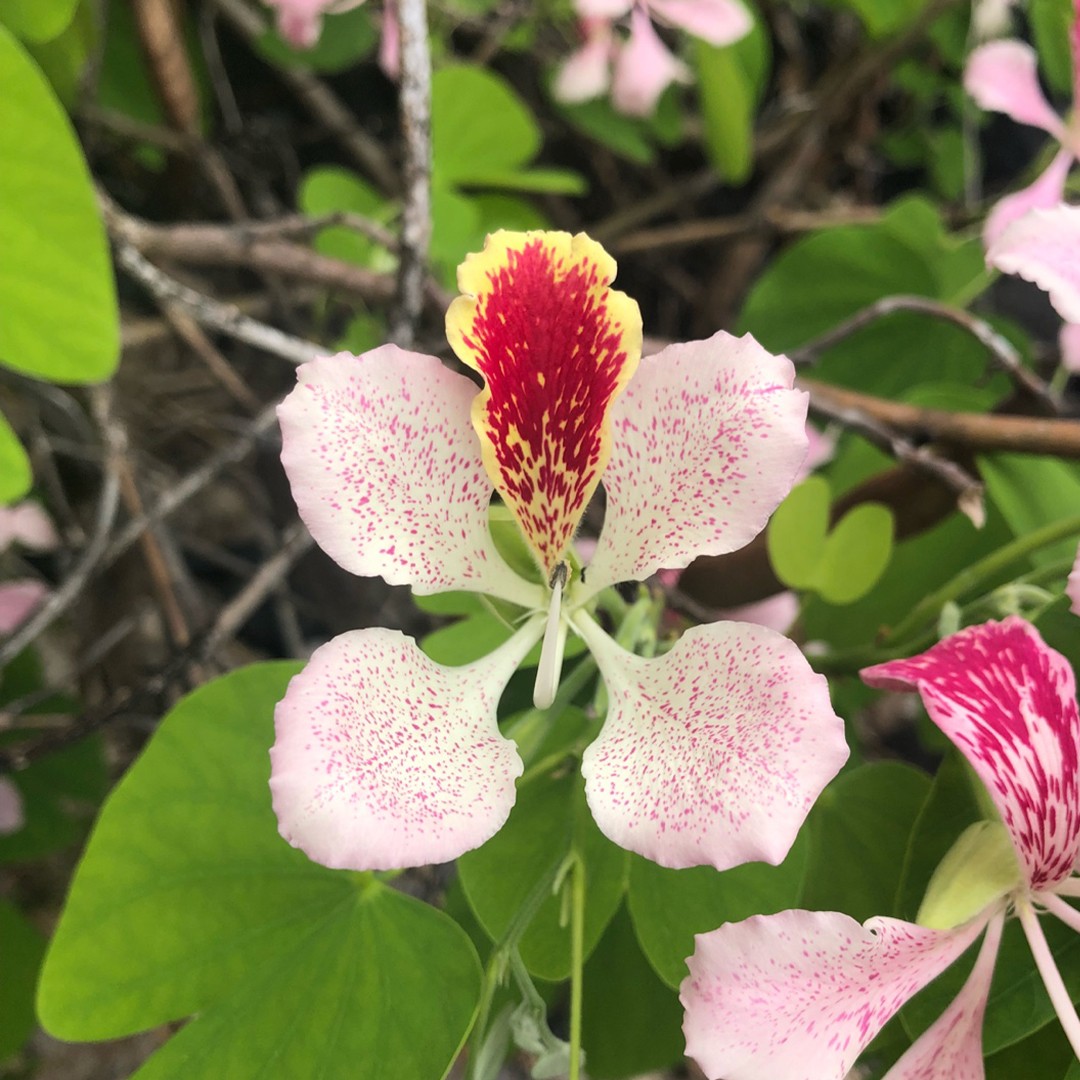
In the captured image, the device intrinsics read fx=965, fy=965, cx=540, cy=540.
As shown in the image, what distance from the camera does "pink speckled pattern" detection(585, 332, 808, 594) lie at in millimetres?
375

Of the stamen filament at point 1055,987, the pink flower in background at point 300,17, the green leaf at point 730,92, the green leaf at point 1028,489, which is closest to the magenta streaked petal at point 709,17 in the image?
the green leaf at point 730,92

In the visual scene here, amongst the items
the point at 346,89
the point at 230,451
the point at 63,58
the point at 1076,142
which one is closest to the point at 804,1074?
the point at 230,451

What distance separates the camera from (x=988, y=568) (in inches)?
22.6

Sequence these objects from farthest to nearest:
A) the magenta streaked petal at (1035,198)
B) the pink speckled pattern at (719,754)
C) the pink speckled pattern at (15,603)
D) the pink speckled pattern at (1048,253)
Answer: the pink speckled pattern at (15,603), the magenta streaked petal at (1035,198), the pink speckled pattern at (1048,253), the pink speckled pattern at (719,754)

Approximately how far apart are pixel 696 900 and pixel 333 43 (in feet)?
3.47

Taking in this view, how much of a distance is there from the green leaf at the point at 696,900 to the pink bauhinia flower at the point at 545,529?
0.41 ft

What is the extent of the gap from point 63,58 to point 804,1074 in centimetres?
91

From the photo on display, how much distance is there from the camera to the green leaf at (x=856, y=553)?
0.60 meters

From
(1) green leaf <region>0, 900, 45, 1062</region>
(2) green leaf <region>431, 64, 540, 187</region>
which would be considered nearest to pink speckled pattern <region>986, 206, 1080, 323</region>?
(2) green leaf <region>431, 64, 540, 187</region>

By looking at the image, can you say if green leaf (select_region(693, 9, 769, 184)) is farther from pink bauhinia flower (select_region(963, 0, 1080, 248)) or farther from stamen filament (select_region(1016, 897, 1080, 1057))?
stamen filament (select_region(1016, 897, 1080, 1057))

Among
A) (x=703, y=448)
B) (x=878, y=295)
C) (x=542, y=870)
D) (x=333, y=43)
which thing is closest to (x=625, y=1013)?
(x=542, y=870)

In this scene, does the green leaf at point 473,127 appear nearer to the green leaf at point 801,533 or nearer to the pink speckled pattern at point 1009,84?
the pink speckled pattern at point 1009,84

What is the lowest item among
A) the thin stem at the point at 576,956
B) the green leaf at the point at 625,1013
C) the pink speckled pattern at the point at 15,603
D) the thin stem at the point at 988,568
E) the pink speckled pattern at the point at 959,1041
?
the green leaf at the point at 625,1013

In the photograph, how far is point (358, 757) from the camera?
1.19ft
